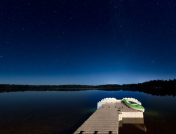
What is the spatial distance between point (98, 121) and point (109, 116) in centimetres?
210

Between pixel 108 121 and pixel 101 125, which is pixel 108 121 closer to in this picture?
pixel 108 121

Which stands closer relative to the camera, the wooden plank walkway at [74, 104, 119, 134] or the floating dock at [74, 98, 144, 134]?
the wooden plank walkway at [74, 104, 119, 134]

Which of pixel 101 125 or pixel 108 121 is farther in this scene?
pixel 108 121

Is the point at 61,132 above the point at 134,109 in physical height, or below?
below

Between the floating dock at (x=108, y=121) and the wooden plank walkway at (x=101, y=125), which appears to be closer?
the wooden plank walkway at (x=101, y=125)

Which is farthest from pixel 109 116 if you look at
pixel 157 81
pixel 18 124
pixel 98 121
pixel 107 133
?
pixel 157 81

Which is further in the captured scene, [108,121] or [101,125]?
[108,121]

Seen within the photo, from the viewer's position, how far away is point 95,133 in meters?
15.4

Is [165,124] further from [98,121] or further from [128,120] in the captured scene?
[98,121]

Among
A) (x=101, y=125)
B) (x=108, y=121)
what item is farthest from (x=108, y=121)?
(x=101, y=125)

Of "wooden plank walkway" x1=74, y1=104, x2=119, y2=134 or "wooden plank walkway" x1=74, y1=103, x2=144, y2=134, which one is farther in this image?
"wooden plank walkway" x1=74, y1=103, x2=144, y2=134

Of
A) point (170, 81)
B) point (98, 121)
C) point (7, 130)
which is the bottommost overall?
point (7, 130)

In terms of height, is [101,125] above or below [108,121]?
below

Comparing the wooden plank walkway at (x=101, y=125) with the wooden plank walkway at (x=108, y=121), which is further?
the wooden plank walkway at (x=108, y=121)
